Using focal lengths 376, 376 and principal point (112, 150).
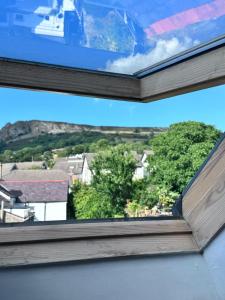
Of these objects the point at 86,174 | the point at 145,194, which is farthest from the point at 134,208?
the point at 86,174

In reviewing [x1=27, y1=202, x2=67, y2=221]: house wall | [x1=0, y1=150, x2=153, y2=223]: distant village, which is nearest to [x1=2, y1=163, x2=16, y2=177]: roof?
[x1=0, y1=150, x2=153, y2=223]: distant village

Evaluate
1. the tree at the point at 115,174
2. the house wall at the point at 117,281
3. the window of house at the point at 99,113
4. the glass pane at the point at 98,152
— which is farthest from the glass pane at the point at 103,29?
the house wall at the point at 117,281

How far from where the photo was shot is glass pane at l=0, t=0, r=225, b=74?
1.08 meters

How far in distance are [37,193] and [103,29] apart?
60cm

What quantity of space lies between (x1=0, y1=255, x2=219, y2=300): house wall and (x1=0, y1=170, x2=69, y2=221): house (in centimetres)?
22

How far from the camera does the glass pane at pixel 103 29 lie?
1081mm

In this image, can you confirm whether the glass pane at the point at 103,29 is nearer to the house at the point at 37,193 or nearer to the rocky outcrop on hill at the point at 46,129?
the rocky outcrop on hill at the point at 46,129

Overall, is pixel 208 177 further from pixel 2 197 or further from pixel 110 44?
pixel 2 197

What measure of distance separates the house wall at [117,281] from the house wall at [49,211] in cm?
19

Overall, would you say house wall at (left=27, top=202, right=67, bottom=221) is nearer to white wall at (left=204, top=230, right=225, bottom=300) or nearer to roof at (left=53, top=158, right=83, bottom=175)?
roof at (left=53, top=158, right=83, bottom=175)

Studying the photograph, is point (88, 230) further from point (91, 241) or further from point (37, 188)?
point (37, 188)

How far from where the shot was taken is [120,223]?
1272mm

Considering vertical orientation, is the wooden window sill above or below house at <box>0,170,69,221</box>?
A: below

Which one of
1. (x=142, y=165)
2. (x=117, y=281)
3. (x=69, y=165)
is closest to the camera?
(x=117, y=281)
